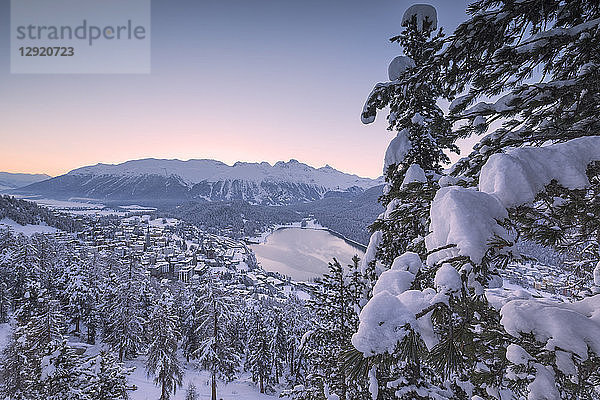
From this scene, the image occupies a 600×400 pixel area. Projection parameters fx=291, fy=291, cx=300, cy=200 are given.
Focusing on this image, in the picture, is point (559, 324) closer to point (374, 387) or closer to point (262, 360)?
point (374, 387)

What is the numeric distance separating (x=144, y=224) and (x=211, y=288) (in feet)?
516

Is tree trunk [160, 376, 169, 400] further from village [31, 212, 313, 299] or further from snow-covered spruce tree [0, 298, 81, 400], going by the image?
village [31, 212, 313, 299]

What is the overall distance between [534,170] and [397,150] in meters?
4.78

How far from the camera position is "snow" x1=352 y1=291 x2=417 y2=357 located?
1.32 m

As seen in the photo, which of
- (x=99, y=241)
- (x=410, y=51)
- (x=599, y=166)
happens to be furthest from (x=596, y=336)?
(x=99, y=241)

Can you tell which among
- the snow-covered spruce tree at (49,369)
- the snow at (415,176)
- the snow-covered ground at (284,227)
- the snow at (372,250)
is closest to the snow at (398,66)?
the snow at (415,176)

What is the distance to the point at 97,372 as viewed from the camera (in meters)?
11.5

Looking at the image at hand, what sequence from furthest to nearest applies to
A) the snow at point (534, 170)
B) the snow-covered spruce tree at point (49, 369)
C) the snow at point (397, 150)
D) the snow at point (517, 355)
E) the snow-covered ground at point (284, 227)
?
the snow-covered ground at point (284, 227), the snow-covered spruce tree at point (49, 369), the snow at point (397, 150), the snow at point (517, 355), the snow at point (534, 170)

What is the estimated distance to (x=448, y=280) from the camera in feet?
4.42

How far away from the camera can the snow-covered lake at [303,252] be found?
91.4m

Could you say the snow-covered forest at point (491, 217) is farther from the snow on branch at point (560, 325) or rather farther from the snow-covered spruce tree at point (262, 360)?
the snow-covered spruce tree at point (262, 360)

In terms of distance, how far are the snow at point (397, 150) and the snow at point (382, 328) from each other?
5180 mm

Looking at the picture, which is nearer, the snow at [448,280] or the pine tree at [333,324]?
the snow at [448,280]

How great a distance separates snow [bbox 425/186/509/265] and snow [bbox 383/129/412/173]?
480 centimetres
